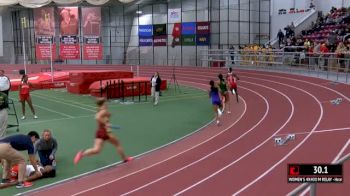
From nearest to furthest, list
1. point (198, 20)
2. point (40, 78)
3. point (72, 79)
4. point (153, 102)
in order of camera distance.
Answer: point (153, 102) < point (72, 79) < point (40, 78) < point (198, 20)

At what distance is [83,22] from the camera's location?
45469mm

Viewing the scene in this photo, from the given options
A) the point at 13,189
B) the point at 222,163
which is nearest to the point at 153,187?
the point at 222,163

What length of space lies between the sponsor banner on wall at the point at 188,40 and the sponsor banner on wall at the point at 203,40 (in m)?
0.42

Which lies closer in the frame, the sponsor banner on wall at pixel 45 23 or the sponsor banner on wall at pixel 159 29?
the sponsor banner on wall at pixel 159 29

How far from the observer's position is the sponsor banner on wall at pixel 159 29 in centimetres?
4432

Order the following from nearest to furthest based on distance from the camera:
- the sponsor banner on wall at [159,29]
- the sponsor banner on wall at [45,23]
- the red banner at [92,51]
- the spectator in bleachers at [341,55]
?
the spectator in bleachers at [341,55]
the red banner at [92,51]
the sponsor banner on wall at [159,29]
the sponsor banner on wall at [45,23]

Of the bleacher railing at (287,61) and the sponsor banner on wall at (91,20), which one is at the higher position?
the sponsor banner on wall at (91,20)

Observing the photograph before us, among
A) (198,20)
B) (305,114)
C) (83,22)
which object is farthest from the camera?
(83,22)

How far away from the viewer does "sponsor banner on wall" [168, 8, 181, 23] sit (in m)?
43.7

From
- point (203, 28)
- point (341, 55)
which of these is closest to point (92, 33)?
point (203, 28)

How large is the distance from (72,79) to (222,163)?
1706 centimetres

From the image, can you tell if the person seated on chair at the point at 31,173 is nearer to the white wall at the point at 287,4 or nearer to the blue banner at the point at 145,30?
the white wall at the point at 287,4

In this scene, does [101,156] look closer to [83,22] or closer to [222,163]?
[222,163]

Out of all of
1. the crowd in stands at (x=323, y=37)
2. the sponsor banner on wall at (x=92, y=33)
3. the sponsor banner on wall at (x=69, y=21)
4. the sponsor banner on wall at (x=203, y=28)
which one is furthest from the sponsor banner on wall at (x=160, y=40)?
the crowd in stands at (x=323, y=37)
